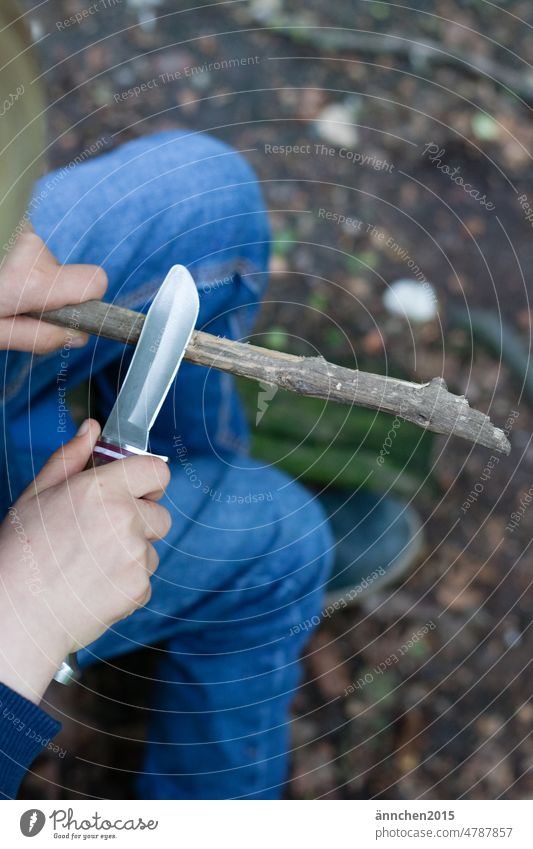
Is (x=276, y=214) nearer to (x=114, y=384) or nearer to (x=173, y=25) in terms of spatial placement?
(x=173, y=25)

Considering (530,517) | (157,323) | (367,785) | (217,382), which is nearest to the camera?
(157,323)

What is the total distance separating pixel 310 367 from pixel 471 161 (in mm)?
974

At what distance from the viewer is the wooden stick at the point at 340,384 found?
60 centimetres

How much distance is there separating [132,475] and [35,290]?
0.62 ft

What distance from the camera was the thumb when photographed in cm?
65

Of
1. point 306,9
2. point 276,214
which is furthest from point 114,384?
point 306,9

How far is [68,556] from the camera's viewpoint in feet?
2.18

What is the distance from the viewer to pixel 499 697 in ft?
3.69
